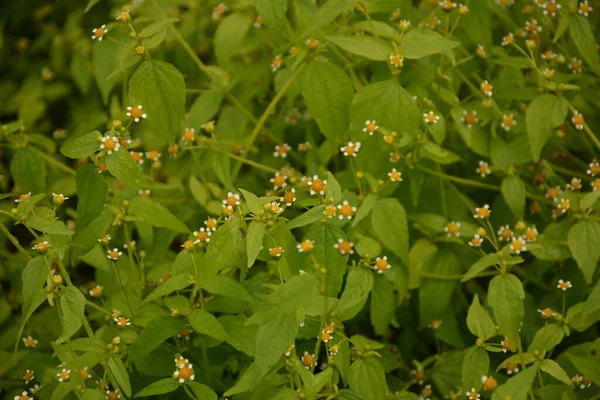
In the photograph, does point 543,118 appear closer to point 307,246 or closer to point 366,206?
point 366,206

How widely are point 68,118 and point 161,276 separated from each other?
1.67m

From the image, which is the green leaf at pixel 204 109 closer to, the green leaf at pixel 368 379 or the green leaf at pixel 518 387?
the green leaf at pixel 368 379

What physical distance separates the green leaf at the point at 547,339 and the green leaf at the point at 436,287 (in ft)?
1.27

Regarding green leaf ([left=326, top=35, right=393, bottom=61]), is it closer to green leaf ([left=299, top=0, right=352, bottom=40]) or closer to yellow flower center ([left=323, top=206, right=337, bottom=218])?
green leaf ([left=299, top=0, right=352, bottom=40])

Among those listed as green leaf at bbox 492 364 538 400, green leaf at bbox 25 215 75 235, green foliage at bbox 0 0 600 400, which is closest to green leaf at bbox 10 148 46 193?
green foliage at bbox 0 0 600 400

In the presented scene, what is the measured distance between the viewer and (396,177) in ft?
6.73

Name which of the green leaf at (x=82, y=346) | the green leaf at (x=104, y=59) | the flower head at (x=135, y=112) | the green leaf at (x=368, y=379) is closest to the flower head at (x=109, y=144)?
the flower head at (x=135, y=112)

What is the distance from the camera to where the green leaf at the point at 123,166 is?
174cm

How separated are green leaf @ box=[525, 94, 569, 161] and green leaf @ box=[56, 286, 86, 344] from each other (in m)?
1.29

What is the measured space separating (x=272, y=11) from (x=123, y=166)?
0.62 m

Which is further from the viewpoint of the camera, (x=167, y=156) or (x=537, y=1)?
(x=167, y=156)

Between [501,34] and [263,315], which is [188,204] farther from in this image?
[501,34]

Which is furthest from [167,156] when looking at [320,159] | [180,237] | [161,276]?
[161,276]

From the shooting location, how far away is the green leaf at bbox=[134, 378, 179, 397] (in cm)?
168
